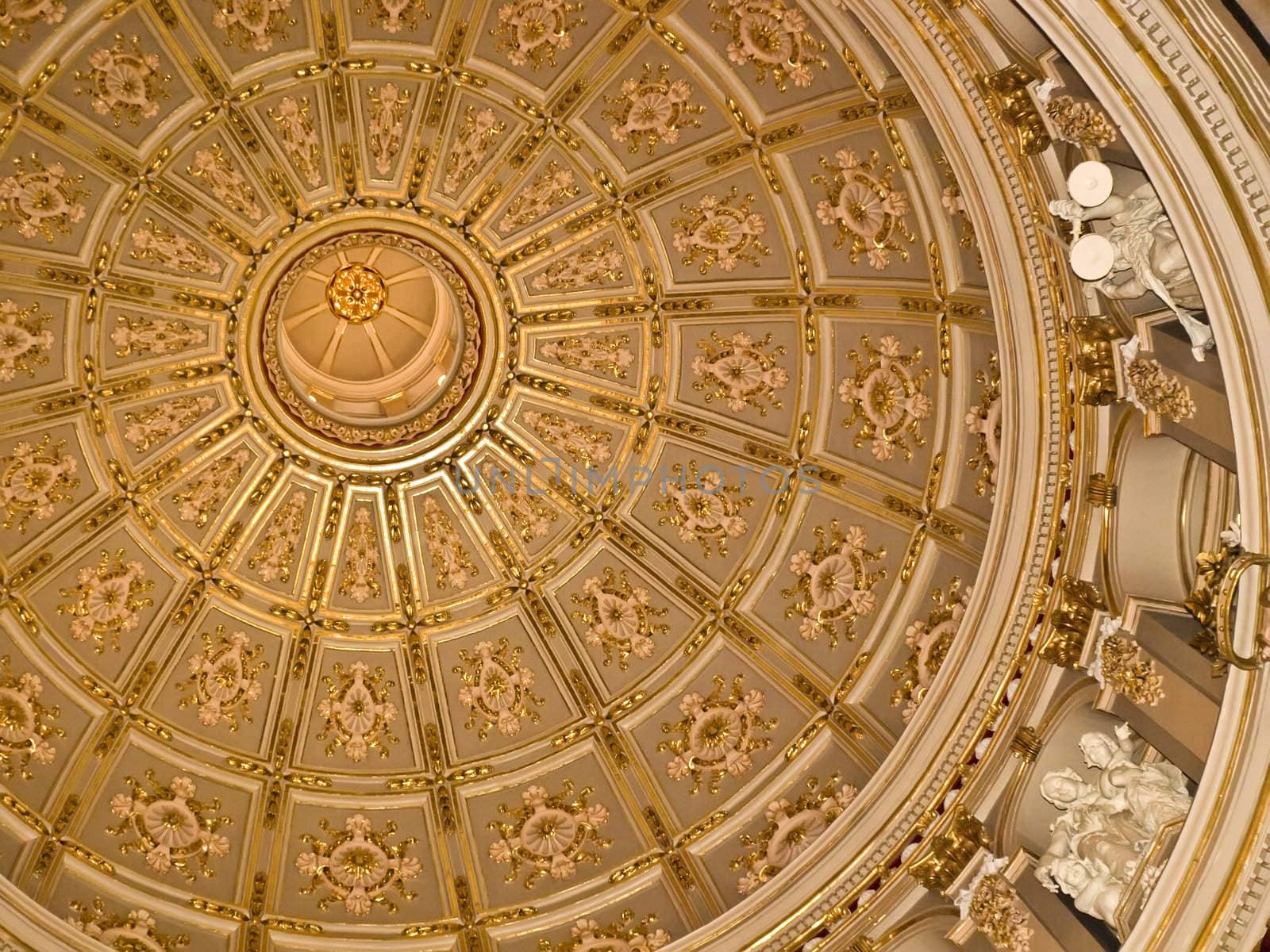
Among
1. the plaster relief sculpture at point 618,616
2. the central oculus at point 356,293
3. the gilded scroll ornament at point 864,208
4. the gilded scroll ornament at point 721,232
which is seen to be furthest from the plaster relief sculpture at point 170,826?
the gilded scroll ornament at point 864,208

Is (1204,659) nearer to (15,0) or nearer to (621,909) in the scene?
(621,909)

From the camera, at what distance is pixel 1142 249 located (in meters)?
9.30

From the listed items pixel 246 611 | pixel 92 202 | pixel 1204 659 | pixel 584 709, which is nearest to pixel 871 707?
pixel 584 709

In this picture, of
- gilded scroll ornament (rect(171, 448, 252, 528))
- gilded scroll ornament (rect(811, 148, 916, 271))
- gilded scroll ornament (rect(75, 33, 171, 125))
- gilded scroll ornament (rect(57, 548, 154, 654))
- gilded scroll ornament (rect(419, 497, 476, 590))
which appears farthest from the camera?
gilded scroll ornament (rect(419, 497, 476, 590))

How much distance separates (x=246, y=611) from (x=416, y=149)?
630 centimetres

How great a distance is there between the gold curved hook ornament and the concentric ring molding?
3.87 metres

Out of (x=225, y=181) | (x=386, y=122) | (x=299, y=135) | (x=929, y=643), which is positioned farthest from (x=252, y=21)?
(x=929, y=643)

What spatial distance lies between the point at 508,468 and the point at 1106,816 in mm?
8885

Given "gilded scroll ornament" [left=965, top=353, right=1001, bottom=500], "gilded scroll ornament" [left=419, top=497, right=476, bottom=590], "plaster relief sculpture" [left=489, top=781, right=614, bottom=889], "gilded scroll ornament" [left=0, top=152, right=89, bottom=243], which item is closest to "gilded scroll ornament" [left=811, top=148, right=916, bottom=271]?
"gilded scroll ornament" [left=965, top=353, right=1001, bottom=500]

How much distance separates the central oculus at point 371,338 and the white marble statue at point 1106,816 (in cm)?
929

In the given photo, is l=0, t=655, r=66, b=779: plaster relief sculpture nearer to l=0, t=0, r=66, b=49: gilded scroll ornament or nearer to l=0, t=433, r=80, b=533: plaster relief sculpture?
l=0, t=433, r=80, b=533: plaster relief sculpture

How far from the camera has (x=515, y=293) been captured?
53.2 feet

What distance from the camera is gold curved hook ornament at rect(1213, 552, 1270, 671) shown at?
27.4 ft

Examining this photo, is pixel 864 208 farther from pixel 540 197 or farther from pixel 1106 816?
pixel 1106 816
